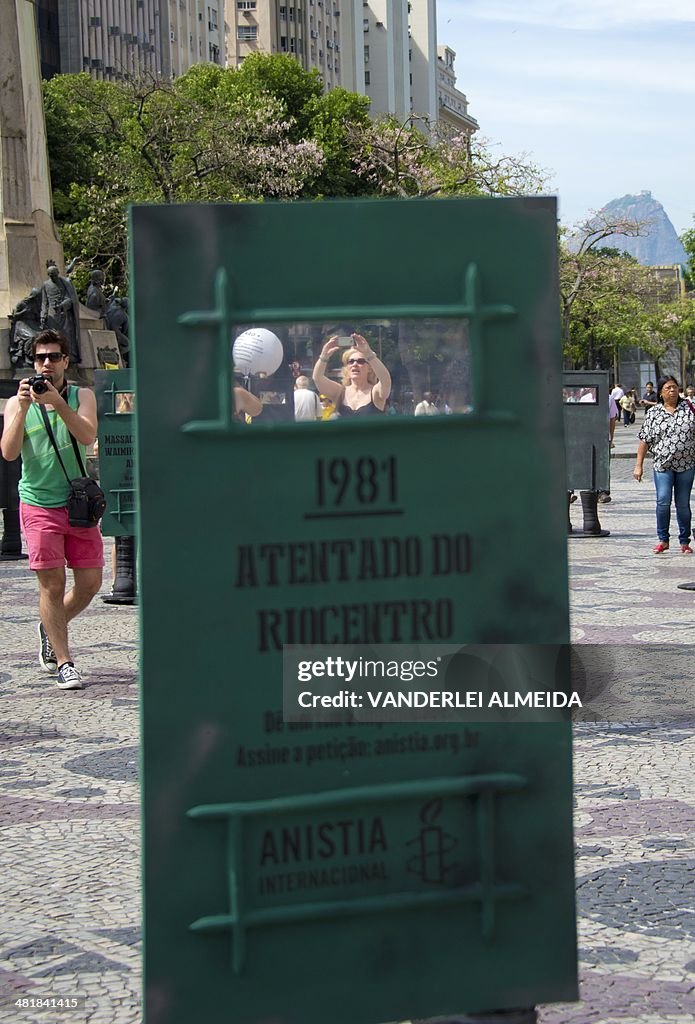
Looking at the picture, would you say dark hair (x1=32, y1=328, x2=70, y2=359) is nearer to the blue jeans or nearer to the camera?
the camera

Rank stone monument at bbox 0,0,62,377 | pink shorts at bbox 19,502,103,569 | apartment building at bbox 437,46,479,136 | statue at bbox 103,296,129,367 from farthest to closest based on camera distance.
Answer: apartment building at bbox 437,46,479,136, statue at bbox 103,296,129,367, stone monument at bbox 0,0,62,377, pink shorts at bbox 19,502,103,569

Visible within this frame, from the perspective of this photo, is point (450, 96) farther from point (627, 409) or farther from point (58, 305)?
point (58, 305)

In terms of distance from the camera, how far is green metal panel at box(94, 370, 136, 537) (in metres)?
12.7

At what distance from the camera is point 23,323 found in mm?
27766

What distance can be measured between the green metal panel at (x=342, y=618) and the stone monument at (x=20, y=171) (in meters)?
25.6

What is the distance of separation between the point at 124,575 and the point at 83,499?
456cm

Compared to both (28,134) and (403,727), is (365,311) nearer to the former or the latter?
(403,727)

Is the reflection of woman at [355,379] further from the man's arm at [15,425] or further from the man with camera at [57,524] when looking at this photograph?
the man with camera at [57,524]

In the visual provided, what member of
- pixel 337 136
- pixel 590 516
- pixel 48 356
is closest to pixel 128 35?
pixel 337 136

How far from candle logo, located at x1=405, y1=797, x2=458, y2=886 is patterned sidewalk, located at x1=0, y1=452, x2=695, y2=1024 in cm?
101

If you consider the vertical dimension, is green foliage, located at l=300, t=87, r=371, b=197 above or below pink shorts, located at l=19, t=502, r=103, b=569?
above

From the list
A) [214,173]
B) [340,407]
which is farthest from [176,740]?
[214,173]

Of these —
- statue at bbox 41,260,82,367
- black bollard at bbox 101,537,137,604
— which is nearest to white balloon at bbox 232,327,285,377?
black bollard at bbox 101,537,137,604

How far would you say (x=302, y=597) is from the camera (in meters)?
2.84
